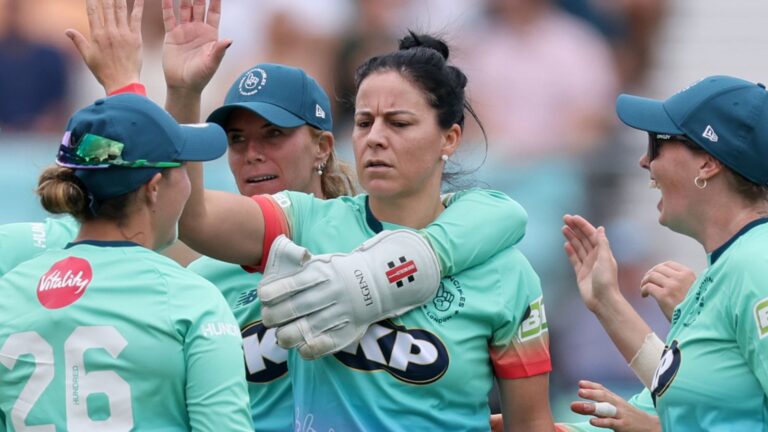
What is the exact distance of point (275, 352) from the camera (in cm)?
390

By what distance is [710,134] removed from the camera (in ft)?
11.8

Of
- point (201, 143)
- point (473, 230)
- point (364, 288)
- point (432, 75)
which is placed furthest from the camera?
point (432, 75)

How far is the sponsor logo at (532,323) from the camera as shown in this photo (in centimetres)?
373

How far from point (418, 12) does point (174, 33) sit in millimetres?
4292

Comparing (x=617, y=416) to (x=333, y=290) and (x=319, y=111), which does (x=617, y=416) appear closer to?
(x=333, y=290)

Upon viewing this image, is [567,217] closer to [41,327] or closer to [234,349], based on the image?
[234,349]

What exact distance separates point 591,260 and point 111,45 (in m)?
1.60

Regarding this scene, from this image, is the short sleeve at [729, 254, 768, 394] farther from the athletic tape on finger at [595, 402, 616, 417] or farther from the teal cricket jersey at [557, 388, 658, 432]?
the teal cricket jersey at [557, 388, 658, 432]

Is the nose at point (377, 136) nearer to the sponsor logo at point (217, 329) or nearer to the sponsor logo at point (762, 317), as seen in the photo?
the sponsor logo at point (217, 329)

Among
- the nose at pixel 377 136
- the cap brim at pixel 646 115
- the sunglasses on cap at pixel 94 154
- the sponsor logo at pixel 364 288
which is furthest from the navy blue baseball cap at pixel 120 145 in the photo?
the cap brim at pixel 646 115

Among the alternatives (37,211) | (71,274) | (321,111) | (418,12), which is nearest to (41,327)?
(71,274)

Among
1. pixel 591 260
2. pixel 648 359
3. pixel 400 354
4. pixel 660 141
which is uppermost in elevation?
pixel 660 141

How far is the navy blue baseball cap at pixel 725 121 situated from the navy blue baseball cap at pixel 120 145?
56.0 inches

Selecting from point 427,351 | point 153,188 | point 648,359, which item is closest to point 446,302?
point 427,351
